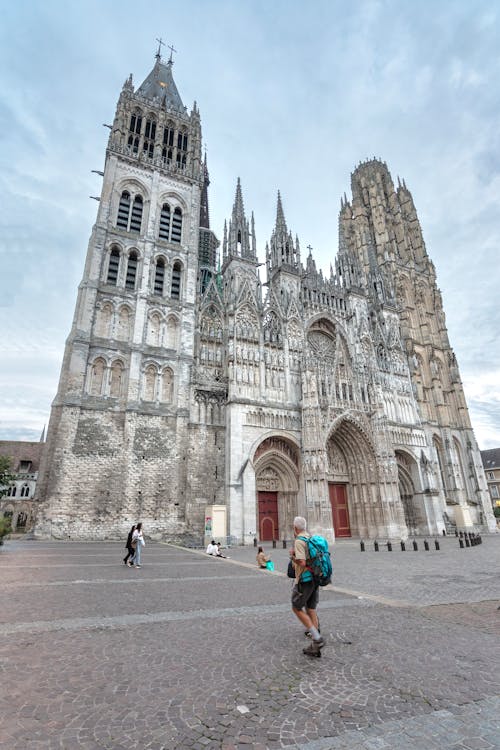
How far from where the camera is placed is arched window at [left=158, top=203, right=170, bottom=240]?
2925cm

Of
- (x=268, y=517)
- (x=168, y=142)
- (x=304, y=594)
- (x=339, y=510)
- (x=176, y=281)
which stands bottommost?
(x=304, y=594)

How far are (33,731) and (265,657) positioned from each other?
2307mm

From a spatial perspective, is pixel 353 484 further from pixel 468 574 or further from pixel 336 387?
pixel 468 574

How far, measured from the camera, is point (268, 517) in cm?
2444

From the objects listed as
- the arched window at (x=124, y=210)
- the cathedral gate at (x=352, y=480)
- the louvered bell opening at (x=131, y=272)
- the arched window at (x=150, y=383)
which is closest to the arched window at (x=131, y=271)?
the louvered bell opening at (x=131, y=272)

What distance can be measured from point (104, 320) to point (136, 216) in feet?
31.8

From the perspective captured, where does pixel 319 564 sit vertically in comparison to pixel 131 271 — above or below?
below

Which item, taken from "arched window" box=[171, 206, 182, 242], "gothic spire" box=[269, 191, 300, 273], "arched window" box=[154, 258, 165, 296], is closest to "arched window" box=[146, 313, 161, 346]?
"arched window" box=[154, 258, 165, 296]

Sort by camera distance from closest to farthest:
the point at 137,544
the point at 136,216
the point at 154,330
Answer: the point at 137,544, the point at 154,330, the point at 136,216

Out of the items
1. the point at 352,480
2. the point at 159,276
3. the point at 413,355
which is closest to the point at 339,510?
the point at 352,480

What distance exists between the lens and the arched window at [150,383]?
23.9 metres

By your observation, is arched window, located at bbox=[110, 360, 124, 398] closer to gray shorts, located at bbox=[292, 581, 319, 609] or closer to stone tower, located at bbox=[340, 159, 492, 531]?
stone tower, located at bbox=[340, 159, 492, 531]

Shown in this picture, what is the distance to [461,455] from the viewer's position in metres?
36.3

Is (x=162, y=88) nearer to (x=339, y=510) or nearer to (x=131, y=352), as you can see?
(x=131, y=352)
